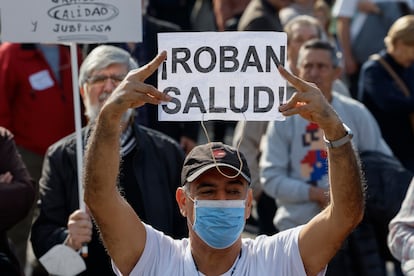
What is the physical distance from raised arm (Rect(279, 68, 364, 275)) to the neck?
11.3 inches

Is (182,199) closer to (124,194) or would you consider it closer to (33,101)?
(124,194)

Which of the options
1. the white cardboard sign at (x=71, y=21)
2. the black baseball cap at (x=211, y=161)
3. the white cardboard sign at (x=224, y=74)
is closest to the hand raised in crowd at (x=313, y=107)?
the white cardboard sign at (x=224, y=74)

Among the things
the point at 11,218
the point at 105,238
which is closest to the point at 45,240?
the point at 11,218

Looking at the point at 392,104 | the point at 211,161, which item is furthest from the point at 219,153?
the point at 392,104

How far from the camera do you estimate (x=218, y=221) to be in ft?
14.8

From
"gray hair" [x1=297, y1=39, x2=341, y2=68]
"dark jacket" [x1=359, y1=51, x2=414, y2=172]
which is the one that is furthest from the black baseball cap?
"dark jacket" [x1=359, y1=51, x2=414, y2=172]

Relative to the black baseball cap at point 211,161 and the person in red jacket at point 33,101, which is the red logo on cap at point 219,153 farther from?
the person in red jacket at point 33,101

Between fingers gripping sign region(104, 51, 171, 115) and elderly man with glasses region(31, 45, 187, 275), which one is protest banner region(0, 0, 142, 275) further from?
fingers gripping sign region(104, 51, 171, 115)

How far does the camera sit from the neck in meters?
4.59

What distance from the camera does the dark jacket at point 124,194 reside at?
5.96 metres

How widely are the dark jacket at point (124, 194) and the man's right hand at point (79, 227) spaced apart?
0.15 meters

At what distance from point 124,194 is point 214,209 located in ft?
4.82

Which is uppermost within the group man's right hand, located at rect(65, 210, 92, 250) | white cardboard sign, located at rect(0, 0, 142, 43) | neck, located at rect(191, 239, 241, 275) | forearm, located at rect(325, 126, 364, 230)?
white cardboard sign, located at rect(0, 0, 142, 43)

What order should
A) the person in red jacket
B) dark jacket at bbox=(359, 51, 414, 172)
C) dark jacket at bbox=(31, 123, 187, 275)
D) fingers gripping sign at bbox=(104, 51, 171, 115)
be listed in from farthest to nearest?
dark jacket at bbox=(359, 51, 414, 172), the person in red jacket, dark jacket at bbox=(31, 123, 187, 275), fingers gripping sign at bbox=(104, 51, 171, 115)
